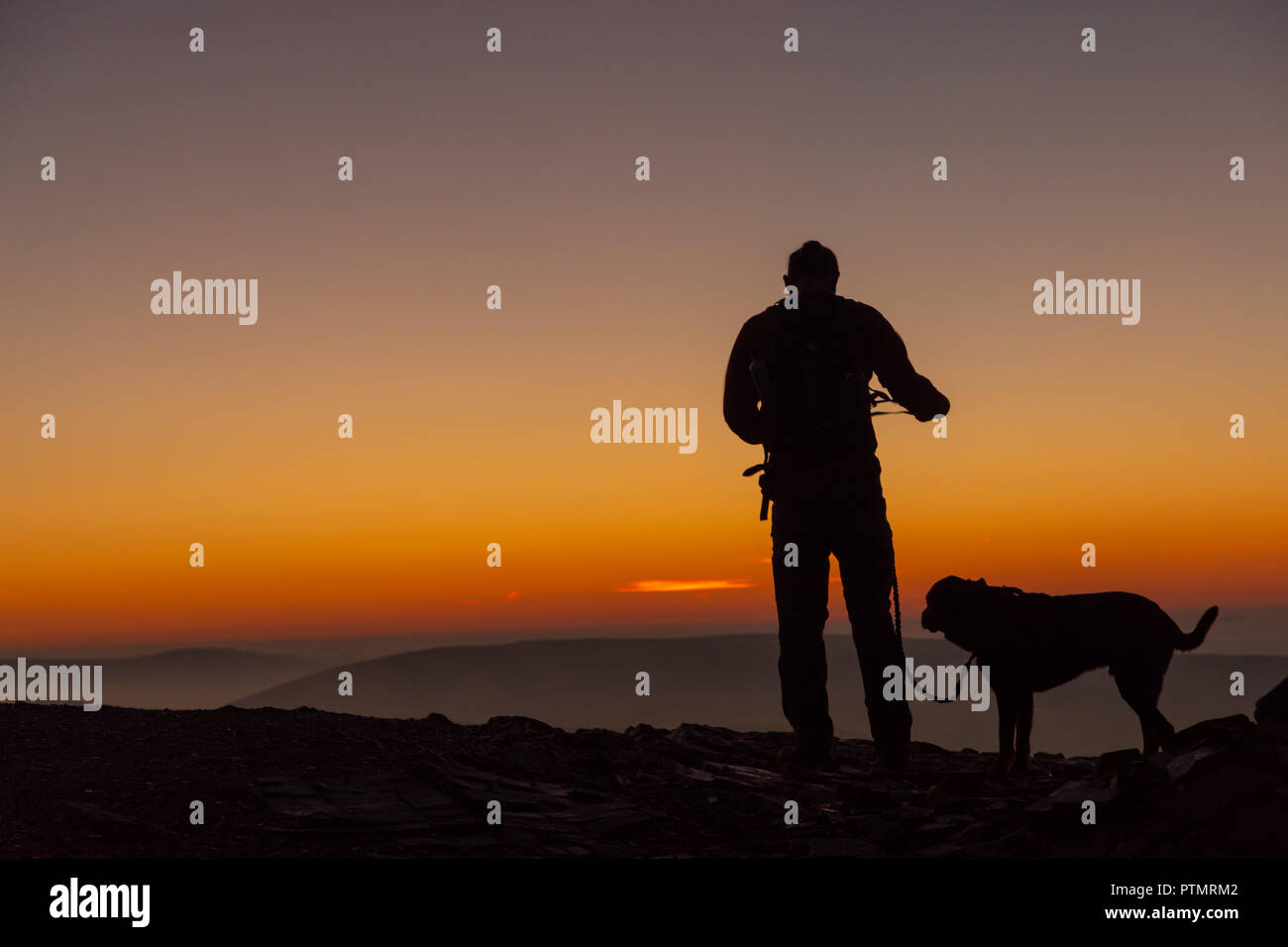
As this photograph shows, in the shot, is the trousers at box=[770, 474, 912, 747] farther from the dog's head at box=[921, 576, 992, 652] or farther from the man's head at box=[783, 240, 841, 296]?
the man's head at box=[783, 240, 841, 296]

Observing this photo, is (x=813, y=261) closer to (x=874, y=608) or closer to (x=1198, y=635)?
(x=874, y=608)

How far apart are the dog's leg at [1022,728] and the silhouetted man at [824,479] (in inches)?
34.7

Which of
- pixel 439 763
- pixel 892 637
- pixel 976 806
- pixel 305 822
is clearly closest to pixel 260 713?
pixel 439 763

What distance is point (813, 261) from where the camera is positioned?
32.0ft

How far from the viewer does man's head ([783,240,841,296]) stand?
31.9 feet

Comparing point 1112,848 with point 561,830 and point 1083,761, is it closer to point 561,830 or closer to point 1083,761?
point 561,830

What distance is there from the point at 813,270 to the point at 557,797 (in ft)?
16.0

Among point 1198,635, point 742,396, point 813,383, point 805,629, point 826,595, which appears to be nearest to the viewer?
point 1198,635

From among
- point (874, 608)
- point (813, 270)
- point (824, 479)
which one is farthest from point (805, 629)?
point (813, 270)

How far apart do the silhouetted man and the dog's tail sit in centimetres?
223

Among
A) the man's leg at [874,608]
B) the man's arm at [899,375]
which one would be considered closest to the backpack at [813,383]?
the man's arm at [899,375]

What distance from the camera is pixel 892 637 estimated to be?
9.57 meters

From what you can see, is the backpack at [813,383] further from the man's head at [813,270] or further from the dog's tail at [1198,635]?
the dog's tail at [1198,635]
